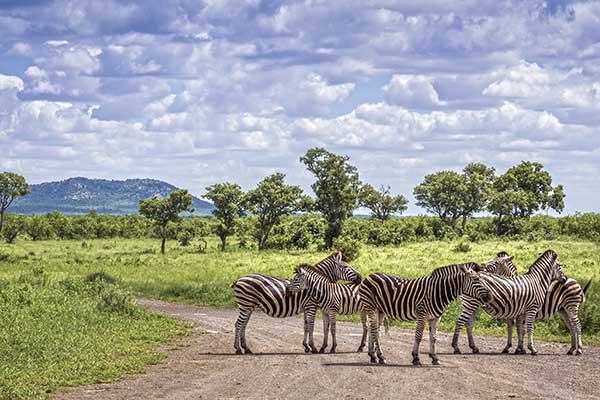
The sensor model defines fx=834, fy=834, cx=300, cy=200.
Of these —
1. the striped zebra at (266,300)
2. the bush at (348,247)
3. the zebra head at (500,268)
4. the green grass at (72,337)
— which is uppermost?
the bush at (348,247)

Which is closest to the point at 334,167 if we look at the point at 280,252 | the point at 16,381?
the point at 280,252

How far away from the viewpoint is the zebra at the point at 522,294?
18844 mm

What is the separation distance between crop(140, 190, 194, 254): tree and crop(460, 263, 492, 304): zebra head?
201 feet

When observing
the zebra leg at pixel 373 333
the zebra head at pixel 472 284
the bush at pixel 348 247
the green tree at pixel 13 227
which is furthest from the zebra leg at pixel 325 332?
the green tree at pixel 13 227

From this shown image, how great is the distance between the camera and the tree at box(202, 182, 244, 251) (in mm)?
76375

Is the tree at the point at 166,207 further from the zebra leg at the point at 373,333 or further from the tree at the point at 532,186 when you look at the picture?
the zebra leg at the point at 373,333

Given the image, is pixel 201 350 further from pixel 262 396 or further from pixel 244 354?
pixel 262 396

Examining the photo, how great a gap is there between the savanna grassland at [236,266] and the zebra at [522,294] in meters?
3.06

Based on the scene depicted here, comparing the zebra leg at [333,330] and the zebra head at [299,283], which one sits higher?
the zebra head at [299,283]

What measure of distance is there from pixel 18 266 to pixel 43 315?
31278 millimetres

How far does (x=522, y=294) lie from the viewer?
63.0 feet

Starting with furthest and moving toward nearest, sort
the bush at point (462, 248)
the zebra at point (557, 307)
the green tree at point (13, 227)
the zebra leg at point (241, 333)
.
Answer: the green tree at point (13, 227) < the bush at point (462, 248) < the zebra at point (557, 307) < the zebra leg at point (241, 333)

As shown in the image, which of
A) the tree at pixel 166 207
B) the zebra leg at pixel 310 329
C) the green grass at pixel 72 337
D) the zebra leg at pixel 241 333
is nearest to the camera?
the green grass at pixel 72 337

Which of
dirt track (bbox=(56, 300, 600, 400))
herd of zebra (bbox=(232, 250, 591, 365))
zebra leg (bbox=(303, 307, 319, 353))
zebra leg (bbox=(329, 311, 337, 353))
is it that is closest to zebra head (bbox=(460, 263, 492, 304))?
herd of zebra (bbox=(232, 250, 591, 365))
